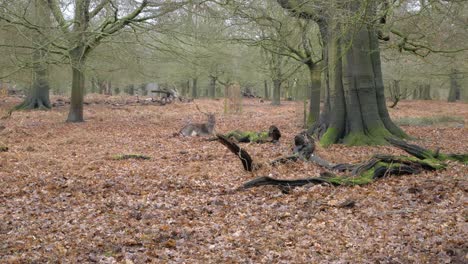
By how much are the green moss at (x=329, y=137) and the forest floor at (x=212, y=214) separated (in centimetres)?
138

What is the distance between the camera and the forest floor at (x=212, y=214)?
194 inches

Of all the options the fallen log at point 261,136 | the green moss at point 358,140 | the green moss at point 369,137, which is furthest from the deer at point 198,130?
the green moss at point 358,140

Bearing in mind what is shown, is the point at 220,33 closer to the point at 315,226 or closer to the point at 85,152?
the point at 85,152

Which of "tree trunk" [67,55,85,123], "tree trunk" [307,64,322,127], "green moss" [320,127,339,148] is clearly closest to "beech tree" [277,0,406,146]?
"green moss" [320,127,339,148]

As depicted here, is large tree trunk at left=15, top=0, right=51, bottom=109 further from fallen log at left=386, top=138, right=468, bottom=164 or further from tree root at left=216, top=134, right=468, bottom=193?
fallen log at left=386, top=138, right=468, bottom=164

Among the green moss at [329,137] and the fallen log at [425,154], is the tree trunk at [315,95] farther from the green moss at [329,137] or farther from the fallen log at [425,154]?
the fallen log at [425,154]

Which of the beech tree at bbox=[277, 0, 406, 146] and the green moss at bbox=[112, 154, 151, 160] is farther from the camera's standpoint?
the beech tree at bbox=[277, 0, 406, 146]

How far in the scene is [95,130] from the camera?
17.0 metres

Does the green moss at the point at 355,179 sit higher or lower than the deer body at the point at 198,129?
lower

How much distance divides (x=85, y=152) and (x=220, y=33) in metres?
6.90

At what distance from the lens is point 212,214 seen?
21.6 ft

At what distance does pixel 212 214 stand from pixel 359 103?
23.3 feet

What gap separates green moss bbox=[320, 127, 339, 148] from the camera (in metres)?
12.5

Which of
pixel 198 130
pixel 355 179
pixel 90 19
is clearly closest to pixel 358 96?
pixel 355 179
